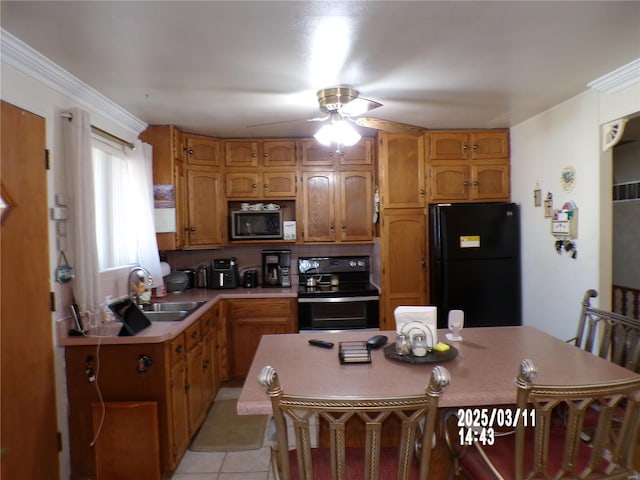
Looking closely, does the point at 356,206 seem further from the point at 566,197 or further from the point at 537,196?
the point at 566,197

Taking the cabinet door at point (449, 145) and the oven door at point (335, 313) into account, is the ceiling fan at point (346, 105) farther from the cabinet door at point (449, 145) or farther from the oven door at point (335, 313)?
the oven door at point (335, 313)

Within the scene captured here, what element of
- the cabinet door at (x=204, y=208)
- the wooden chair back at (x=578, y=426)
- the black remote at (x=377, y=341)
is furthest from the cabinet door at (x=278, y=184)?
the wooden chair back at (x=578, y=426)

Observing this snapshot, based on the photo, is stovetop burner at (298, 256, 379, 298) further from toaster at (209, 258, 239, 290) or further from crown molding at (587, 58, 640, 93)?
crown molding at (587, 58, 640, 93)

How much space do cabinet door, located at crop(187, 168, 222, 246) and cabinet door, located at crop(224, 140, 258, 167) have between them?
0.62 feet

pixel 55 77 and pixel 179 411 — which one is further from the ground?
pixel 55 77

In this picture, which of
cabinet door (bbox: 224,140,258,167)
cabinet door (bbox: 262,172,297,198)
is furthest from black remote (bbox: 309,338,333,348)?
cabinet door (bbox: 224,140,258,167)

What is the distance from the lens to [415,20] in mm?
1621

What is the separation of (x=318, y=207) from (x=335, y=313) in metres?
1.02

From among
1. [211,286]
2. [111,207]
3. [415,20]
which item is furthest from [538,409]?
[211,286]

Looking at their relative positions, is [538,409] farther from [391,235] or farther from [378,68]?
[391,235]

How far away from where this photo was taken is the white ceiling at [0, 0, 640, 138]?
154 centimetres

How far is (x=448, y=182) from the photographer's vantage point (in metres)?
3.45

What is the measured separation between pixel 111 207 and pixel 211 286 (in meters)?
1.24

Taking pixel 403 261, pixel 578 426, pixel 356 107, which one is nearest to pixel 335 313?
pixel 403 261
